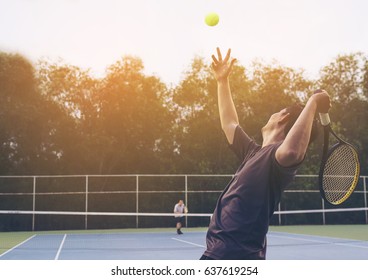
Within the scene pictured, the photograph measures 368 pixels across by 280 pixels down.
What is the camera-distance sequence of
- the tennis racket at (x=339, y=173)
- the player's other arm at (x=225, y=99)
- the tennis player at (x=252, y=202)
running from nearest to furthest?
the tennis player at (x=252, y=202) → the player's other arm at (x=225, y=99) → the tennis racket at (x=339, y=173)

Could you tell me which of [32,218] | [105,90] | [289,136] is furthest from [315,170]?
[289,136]

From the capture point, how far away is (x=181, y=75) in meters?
21.8

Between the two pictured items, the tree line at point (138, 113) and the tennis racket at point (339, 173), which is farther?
the tree line at point (138, 113)

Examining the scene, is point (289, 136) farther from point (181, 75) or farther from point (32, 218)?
point (181, 75)

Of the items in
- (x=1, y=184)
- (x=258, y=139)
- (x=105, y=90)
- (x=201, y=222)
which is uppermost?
(x=105, y=90)

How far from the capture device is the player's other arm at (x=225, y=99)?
8.21ft

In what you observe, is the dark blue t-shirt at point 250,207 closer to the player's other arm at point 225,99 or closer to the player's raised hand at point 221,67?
the player's other arm at point 225,99

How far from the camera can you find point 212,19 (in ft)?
17.2

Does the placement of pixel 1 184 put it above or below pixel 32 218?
above

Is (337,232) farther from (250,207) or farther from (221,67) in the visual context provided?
(250,207)

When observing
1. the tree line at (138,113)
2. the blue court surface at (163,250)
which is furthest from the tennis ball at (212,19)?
the tree line at (138,113)

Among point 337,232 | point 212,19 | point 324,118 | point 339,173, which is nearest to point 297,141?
point 324,118

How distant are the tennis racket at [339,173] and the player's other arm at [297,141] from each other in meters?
0.72

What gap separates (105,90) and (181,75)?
3.69 meters
